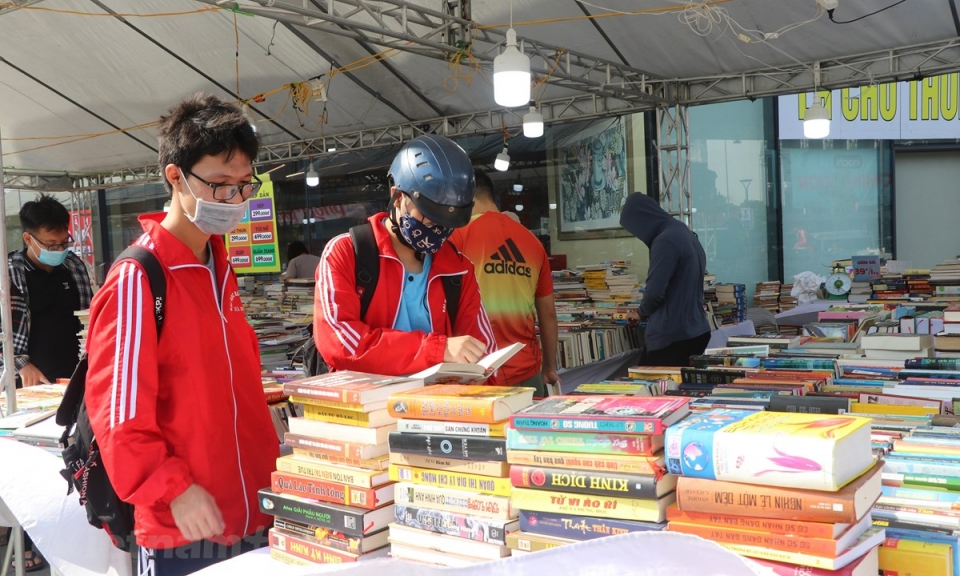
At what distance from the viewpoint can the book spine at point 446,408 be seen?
1.20m

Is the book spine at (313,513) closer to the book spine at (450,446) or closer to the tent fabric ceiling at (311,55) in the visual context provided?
the book spine at (450,446)

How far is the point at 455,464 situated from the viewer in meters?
1.21

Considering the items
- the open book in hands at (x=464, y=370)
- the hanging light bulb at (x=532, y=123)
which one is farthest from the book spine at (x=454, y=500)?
the hanging light bulb at (x=532, y=123)

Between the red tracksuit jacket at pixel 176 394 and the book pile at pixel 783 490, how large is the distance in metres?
1.01

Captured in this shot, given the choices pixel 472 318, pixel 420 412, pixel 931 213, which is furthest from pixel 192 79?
pixel 931 213

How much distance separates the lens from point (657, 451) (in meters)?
1.06

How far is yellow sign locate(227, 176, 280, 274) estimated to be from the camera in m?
10.5

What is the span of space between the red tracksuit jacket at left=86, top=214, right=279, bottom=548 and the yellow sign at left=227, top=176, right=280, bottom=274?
9.13 meters

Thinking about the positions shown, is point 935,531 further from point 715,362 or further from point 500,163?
point 500,163

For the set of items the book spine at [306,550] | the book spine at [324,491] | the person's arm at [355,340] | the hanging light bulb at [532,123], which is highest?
the hanging light bulb at [532,123]

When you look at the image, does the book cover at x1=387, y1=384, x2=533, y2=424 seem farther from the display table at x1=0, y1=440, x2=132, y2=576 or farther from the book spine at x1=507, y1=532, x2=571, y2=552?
the display table at x1=0, y1=440, x2=132, y2=576

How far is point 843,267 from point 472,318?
661 centimetres

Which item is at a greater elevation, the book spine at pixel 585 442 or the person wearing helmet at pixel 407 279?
the person wearing helmet at pixel 407 279

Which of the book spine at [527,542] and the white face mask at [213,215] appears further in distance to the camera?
the white face mask at [213,215]
